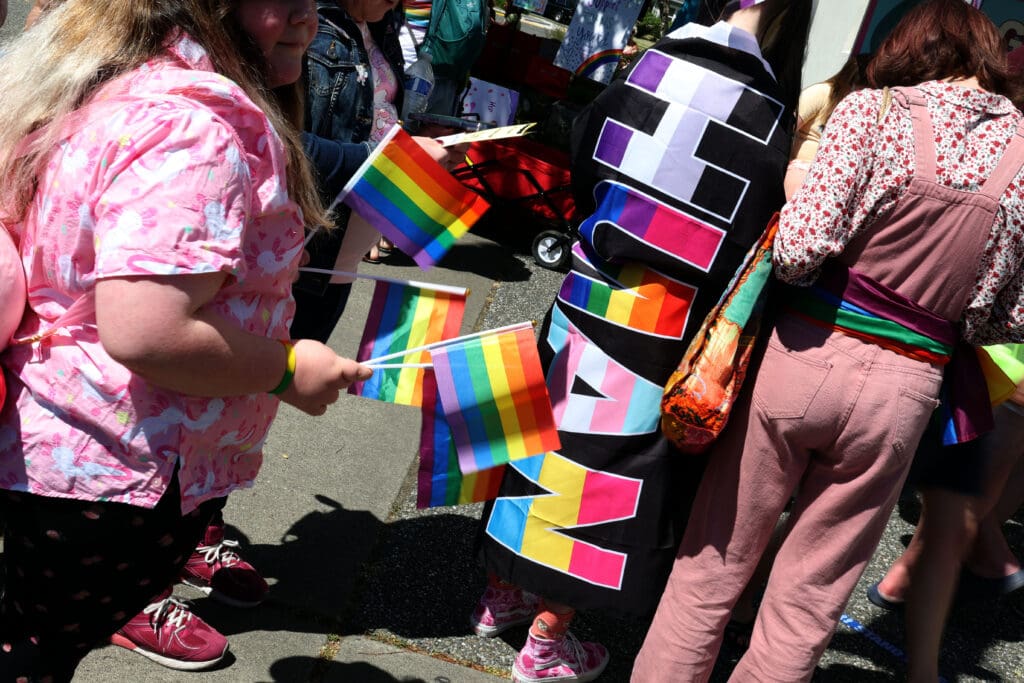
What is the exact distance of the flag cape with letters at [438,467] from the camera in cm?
201

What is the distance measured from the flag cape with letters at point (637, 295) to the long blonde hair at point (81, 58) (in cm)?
103

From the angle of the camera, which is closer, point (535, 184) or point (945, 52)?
point (945, 52)

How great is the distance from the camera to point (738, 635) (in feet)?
10.1

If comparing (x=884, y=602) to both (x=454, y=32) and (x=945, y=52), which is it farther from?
(x=454, y=32)

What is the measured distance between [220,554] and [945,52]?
225cm

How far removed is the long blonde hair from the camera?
4.71ft

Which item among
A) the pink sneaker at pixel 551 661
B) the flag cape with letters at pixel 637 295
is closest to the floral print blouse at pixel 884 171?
the flag cape with letters at pixel 637 295

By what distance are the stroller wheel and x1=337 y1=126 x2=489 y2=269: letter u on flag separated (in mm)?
3853

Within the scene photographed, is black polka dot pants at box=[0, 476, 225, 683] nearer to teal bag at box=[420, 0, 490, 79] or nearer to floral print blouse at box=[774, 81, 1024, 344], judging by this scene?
floral print blouse at box=[774, 81, 1024, 344]

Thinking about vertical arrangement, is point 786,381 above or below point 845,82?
below

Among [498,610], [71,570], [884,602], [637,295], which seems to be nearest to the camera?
[71,570]

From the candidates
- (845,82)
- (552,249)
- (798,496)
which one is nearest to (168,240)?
(798,496)

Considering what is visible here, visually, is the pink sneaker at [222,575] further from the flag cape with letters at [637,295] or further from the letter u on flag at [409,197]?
the letter u on flag at [409,197]

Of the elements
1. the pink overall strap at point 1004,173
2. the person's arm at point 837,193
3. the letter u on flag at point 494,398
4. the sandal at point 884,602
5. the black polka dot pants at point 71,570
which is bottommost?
the sandal at point 884,602
